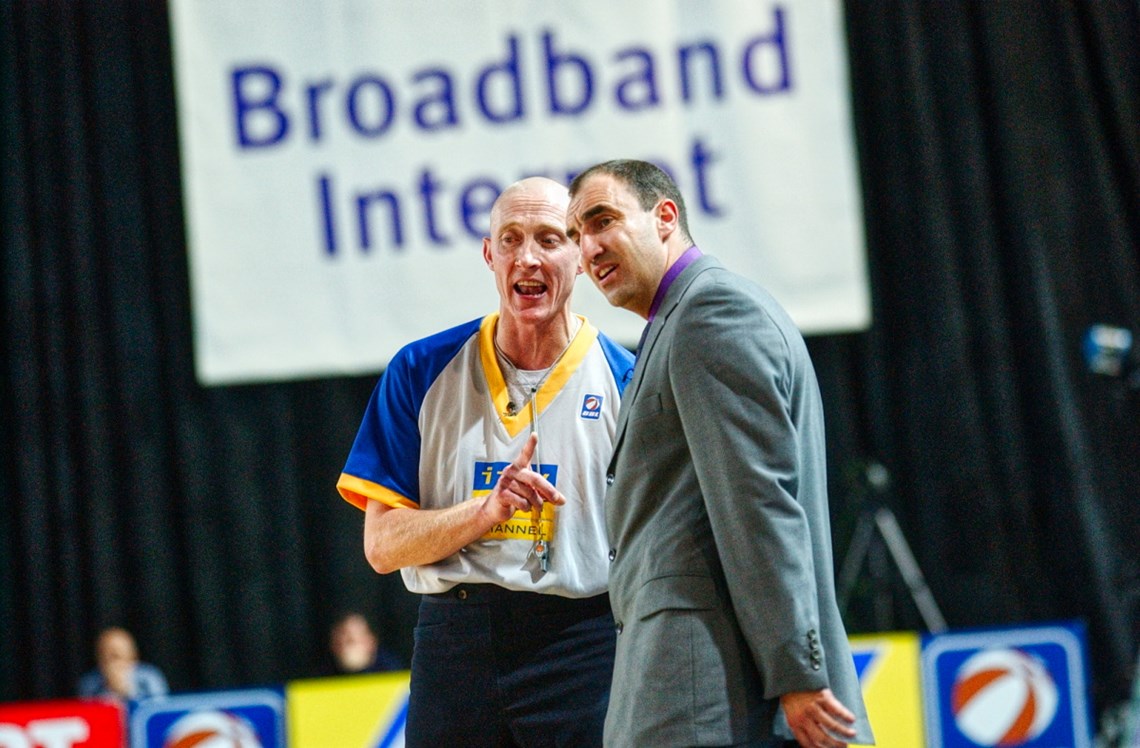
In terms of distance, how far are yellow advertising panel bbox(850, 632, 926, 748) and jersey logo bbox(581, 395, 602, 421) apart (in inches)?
97.1

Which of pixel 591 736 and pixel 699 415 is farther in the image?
pixel 591 736

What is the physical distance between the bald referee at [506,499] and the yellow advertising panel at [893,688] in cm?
242

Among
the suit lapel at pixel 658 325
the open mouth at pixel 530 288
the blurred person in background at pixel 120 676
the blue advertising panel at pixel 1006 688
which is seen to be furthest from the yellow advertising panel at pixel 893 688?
the blurred person in background at pixel 120 676

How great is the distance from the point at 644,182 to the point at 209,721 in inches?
131

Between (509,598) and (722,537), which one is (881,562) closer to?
(509,598)

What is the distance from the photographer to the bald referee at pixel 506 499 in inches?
105

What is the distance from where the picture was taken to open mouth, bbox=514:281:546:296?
2.81 m

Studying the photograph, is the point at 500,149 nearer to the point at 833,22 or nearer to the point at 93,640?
the point at 833,22

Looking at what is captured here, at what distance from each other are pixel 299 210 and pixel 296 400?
1.08m

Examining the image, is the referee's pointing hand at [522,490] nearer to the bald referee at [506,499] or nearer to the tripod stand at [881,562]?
the bald referee at [506,499]

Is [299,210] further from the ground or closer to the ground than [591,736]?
further from the ground

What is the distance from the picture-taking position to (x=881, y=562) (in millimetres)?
7195

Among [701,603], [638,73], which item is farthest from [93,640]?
[701,603]

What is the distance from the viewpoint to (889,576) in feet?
23.7
